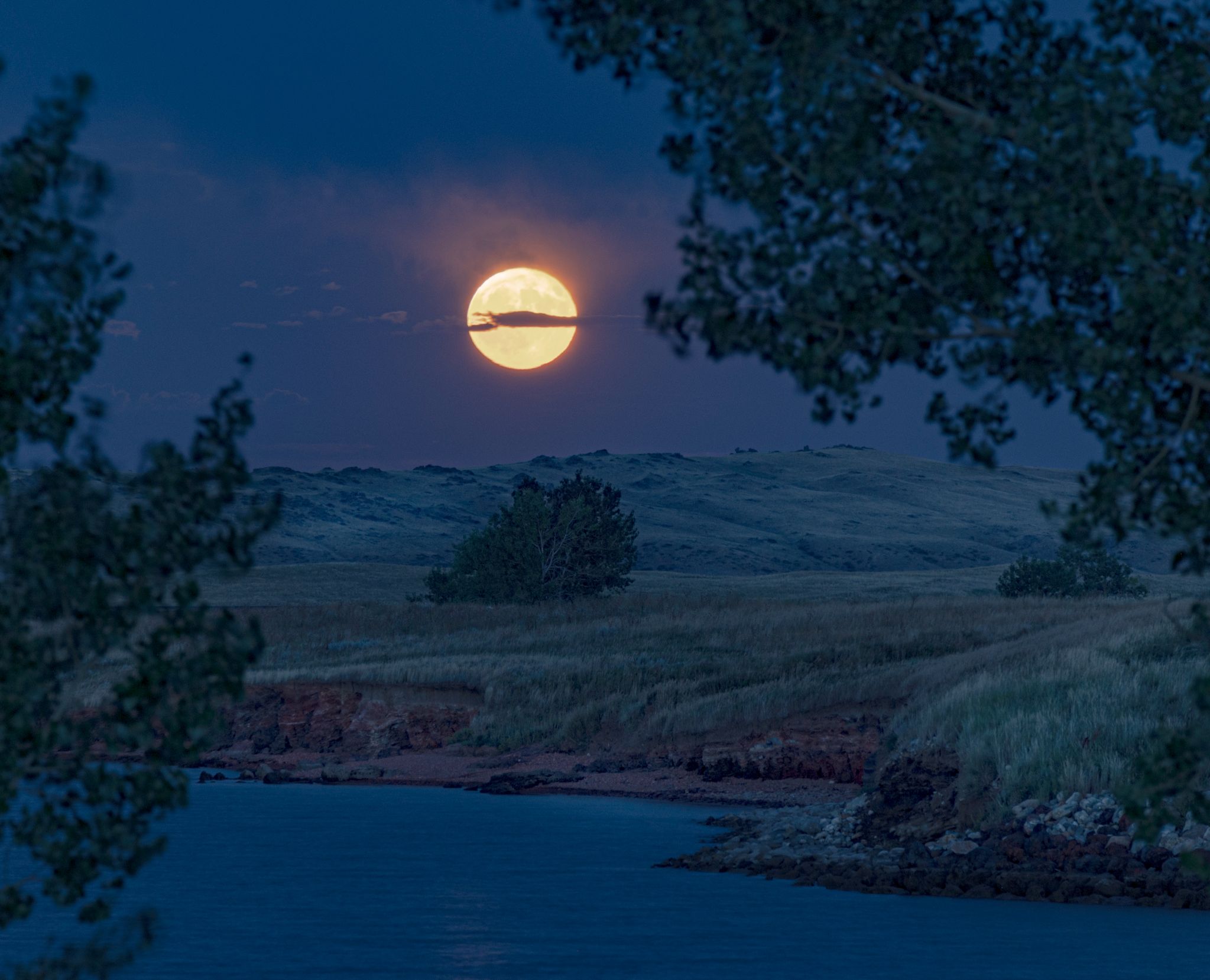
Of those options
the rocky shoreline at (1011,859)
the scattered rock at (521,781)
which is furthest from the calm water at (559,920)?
the scattered rock at (521,781)

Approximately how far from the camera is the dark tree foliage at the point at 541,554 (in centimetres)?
7169

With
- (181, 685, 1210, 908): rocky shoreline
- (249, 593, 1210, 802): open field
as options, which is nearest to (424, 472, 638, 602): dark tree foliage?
(249, 593, 1210, 802): open field

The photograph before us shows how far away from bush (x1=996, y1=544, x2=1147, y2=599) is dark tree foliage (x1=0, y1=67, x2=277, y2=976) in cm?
6769

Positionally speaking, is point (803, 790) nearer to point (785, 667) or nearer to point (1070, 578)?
point (785, 667)

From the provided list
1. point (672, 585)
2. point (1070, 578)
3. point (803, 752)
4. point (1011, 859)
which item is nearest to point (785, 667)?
point (803, 752)

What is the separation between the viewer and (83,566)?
321 inches

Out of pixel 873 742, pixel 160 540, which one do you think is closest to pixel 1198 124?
pixel 160 540

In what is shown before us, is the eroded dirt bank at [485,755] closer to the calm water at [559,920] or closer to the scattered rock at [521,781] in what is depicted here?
the scattered rock at [521,781]

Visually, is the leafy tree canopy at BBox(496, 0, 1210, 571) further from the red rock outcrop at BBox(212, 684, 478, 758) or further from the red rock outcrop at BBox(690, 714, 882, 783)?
the red rock outcrop at BBox(212, 684, 478, 758)

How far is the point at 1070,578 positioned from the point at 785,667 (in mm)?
34870

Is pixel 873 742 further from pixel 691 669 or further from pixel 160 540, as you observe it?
pixel 160 540

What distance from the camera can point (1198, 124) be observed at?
Result: 8.16 metres

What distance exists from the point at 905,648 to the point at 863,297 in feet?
129

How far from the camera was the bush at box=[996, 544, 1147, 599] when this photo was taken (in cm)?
7575
